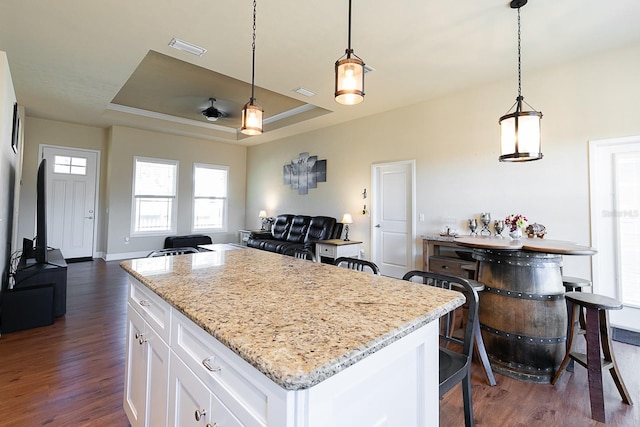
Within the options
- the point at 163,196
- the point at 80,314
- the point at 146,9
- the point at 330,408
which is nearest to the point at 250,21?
the point at 146,9

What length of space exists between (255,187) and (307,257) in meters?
6.09

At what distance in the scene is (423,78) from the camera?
3857 millimetres

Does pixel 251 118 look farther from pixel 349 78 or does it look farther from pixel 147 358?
pixel 147 358

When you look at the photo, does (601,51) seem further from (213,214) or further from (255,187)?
(213,214)

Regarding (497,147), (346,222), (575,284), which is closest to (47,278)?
(346,222)

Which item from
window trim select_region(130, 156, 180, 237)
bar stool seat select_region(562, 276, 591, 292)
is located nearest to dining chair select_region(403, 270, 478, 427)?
A: bar stool seat select_region(562, 276, 591, 292)

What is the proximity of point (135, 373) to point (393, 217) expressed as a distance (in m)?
4.26

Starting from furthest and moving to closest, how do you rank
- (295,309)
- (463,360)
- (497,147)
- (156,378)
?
(497,147) < (463,360) < (156,378) < (295,309)

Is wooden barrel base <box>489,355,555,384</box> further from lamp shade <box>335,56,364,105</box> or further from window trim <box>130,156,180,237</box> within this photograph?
window trim <box>130,156,180,237</box>

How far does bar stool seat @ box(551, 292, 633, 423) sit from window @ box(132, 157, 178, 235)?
7.41 m

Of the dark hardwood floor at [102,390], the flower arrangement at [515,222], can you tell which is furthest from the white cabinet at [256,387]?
the flower arrangement at [515,222]

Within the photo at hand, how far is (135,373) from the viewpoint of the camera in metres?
1.50

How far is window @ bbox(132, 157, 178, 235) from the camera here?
665cm

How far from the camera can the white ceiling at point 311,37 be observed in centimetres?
256
